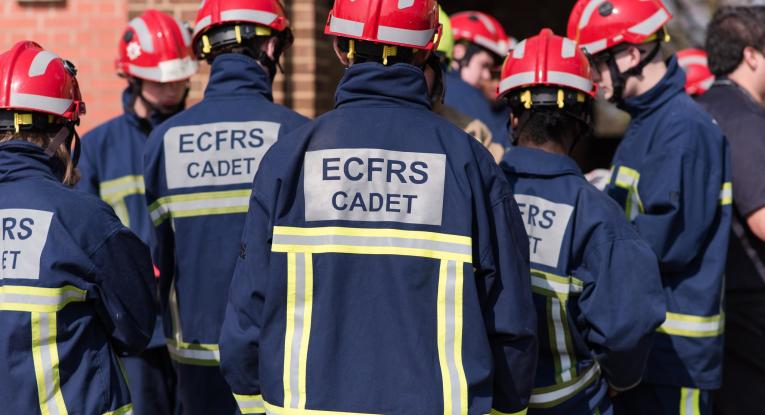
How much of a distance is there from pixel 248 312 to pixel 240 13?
1687 mm

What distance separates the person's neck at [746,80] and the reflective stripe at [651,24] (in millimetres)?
833

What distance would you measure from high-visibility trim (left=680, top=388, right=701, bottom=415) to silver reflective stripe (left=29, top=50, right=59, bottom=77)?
111 inches

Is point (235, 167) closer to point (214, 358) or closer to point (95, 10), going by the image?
point (214, 358)

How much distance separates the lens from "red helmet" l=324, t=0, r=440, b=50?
2920 mm

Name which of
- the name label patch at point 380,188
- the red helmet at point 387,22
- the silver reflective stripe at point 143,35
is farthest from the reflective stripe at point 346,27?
the silver reflective stripe at point 143,35

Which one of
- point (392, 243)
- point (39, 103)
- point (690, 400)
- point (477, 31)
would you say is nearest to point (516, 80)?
point (392, 243)

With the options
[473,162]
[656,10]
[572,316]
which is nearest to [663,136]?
[656,10]

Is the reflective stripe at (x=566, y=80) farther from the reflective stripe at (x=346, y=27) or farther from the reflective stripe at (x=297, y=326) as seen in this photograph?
the reflective stripe at (x=297, y=326)

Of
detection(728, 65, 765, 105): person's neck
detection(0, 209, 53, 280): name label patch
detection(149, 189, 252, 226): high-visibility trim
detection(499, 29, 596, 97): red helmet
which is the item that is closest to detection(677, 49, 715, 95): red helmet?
detection(728, 65, 765, 105): person's neck

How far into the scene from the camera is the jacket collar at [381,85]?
291cm

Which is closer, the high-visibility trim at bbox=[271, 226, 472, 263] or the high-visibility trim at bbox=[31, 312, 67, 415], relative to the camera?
the high-visibility trim at bbox=[271, 226, 472, 263]

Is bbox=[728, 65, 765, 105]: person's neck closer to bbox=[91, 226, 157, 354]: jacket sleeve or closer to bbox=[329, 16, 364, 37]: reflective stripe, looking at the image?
bbox=[329, 16, 364, 37]: reflective stripe

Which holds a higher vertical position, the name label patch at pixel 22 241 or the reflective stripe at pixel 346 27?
the reflective stripe at pixel 346 27

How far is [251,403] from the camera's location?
121 inches
